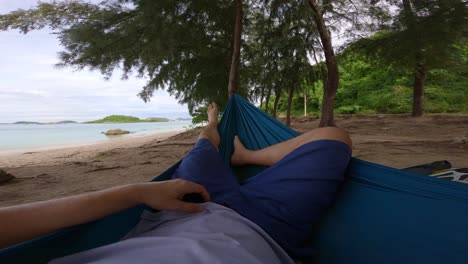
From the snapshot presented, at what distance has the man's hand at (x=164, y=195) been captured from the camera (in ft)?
1.88

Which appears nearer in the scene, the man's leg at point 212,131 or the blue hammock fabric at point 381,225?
the blue hammock fabric at point 381,225

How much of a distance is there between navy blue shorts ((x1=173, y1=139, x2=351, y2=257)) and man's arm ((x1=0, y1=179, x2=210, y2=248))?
7.4 inches

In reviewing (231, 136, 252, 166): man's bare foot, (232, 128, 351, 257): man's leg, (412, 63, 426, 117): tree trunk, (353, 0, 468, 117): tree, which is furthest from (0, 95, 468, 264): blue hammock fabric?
(412, 63, 426, 117): tree trunk

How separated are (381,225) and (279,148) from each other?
45 cm

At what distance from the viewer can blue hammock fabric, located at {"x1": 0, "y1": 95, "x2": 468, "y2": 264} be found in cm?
68

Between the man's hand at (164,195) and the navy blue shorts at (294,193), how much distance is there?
0.18m

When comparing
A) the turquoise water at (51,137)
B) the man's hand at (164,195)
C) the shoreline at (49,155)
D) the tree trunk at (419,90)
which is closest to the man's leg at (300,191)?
the man's hand at (164,195)

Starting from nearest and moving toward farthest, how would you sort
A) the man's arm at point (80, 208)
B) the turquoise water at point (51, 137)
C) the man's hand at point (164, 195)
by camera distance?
the man's arm at point (80, 208), the man's hand at point (164, 195), the turquoise water at point (51, 137)

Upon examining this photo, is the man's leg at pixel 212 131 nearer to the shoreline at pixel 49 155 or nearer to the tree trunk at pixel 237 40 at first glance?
the tree trunk at pixel 237 40

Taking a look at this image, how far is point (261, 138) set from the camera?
1458mm

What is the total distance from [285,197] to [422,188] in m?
0.41

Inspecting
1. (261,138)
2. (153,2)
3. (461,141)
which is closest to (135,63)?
(153,2)

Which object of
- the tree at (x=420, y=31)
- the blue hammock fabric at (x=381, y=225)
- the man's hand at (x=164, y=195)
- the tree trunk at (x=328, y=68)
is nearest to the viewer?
the man's hand at (x=164, y=195)

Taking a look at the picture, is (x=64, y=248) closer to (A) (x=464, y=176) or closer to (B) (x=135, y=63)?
(A) (x=464, y=176)
